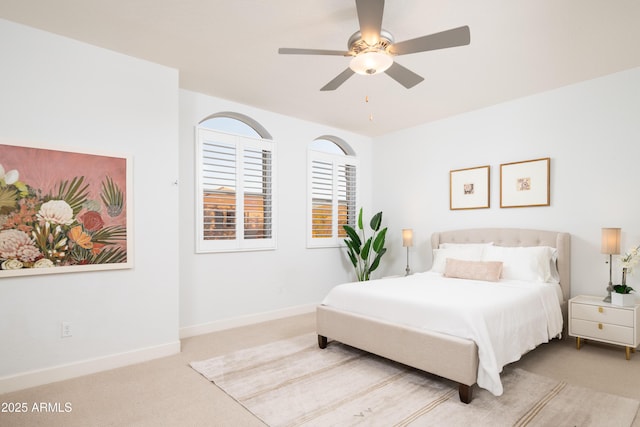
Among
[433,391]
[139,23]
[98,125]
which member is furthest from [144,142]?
[433,391]

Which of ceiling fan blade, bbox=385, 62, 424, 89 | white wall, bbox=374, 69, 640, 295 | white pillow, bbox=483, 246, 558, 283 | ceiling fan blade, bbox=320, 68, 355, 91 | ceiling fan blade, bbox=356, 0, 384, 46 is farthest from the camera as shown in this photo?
white pillow, bbox=483, 246, 558, 283


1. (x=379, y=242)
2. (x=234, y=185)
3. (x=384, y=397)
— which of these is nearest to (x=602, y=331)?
(x=384, y=397)

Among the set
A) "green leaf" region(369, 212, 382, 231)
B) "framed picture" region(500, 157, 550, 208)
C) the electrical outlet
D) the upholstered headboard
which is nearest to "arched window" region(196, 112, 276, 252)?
the electrical outlet

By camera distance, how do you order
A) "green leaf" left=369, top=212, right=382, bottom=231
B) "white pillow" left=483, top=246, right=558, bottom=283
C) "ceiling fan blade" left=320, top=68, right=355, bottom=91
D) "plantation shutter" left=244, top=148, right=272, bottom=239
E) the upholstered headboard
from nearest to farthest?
"ceiling fan blade" left=320, top=68, right=355, bottom=91
"white pillow" left=483, top=246, right=558, bottom=283
the upholstered headboard
"plantation shutter" left=244, top=148, right=272, bottom=239
"green leaf" left=369, top=212, right=382, bottom=231

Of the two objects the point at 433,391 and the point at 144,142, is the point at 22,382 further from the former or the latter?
the point at 433,391

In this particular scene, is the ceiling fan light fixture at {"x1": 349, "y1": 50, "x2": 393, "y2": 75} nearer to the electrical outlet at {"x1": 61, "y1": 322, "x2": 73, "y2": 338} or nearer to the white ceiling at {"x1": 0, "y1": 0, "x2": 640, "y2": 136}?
the white ceiling at {"x1": 0, "y1": 0, "x2": 640, "y2": 136}

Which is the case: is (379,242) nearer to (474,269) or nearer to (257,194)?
(474,269)

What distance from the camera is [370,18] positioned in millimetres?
2137

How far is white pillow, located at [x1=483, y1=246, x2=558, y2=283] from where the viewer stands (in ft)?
12.0

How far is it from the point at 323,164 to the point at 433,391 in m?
3.63

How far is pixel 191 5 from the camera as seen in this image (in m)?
2.44

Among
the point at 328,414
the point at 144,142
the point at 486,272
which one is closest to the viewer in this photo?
the point at 328,414

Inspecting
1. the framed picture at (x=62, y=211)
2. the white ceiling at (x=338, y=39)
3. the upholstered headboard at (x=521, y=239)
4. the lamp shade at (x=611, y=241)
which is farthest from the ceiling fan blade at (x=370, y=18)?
the upholstered headboard at (x=521, y=239)

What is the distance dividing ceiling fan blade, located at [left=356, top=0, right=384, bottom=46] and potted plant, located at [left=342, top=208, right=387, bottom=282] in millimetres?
3376
